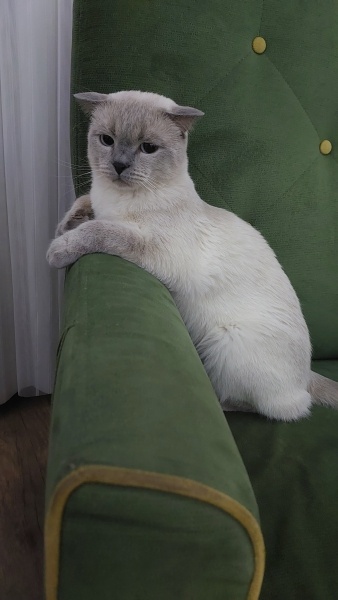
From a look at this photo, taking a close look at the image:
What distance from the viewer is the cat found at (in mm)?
872

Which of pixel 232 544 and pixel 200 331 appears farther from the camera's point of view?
pixel 200 331

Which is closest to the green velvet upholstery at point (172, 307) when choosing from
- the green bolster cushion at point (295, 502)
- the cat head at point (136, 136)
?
the green bolster cushion at point (295, 502)

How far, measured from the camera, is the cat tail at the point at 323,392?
0.93 meters

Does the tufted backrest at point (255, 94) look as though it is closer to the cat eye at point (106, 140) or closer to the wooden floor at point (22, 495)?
the cat eye at point (106, 140)

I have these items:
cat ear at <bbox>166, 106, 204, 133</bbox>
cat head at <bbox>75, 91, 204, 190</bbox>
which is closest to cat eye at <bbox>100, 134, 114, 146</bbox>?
cat head at <bbox>75, 91, 204, 190</bbox>

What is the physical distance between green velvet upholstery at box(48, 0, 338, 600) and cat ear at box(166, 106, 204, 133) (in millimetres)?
143

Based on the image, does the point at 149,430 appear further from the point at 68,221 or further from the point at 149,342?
the point at 68,221

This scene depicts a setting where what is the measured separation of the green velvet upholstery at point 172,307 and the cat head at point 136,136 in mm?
113

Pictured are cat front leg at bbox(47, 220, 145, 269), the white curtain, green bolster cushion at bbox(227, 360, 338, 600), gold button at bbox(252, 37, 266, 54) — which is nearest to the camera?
green bolster cushion at bbox(227, 360, 338, 600)

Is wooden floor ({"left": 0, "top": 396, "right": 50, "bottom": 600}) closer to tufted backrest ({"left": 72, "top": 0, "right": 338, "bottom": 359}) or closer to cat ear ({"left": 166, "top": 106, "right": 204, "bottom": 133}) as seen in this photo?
tufted backrest ({"left": 72, "top": 0, "right": 338, "bottom": 359})

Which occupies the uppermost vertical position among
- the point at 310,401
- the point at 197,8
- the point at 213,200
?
the point at 197,8

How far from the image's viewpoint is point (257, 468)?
727 millimetres

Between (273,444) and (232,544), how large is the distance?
0.38 meters

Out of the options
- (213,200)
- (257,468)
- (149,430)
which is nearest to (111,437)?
(149,430)
